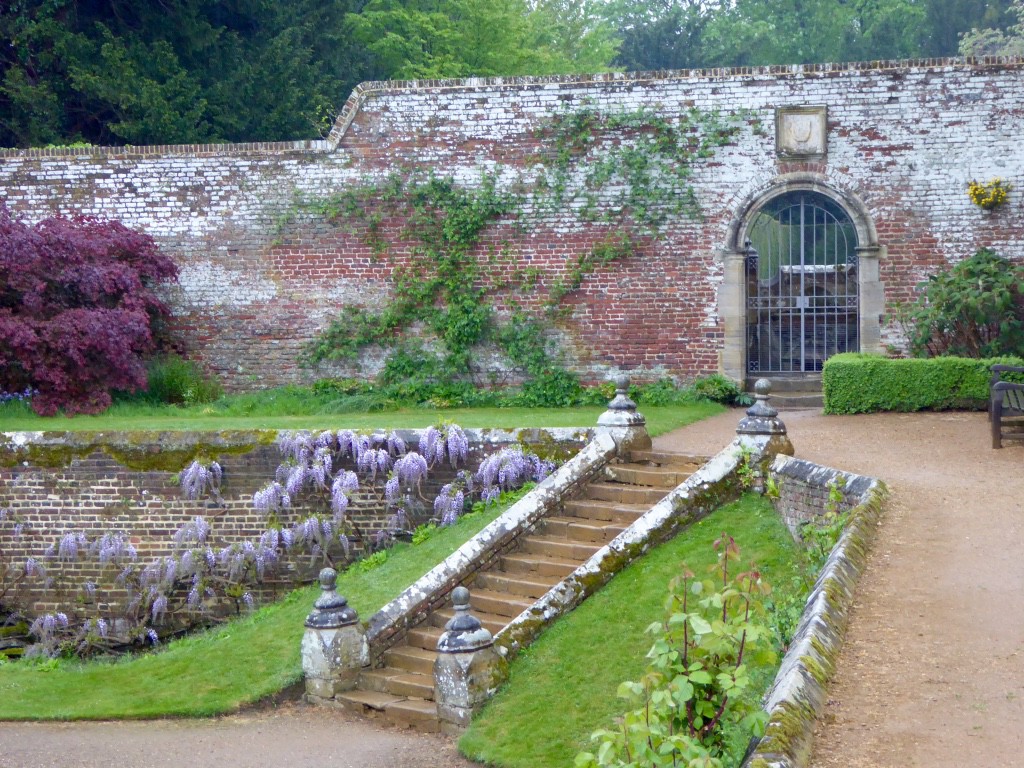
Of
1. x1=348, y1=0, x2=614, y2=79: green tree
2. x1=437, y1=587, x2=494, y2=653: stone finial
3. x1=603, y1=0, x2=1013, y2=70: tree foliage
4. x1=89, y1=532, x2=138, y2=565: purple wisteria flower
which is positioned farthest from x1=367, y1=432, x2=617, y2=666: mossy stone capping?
x1=603, y1=0, x2=1013, y2=70: tree foliage

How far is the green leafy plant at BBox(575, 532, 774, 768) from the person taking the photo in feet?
15.9

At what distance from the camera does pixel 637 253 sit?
16219 millimetres

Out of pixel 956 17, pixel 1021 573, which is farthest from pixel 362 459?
pixel 956 17

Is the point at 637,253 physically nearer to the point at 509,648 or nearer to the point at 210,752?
the point at 509,648

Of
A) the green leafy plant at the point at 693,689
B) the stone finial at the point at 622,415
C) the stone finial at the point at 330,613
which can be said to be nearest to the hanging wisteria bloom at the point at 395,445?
the stone finial at the point at 622,415

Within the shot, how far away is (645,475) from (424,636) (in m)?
2.62

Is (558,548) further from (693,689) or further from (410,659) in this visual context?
(693,689)

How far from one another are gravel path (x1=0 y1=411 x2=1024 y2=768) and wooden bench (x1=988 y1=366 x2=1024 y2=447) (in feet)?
0.64

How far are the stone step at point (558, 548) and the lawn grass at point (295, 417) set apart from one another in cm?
184

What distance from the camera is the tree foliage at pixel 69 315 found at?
14.7 m

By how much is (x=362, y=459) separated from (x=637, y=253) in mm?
5393

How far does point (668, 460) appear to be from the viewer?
38.2 ft

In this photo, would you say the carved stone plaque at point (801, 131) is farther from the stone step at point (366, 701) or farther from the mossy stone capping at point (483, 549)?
the stone step at point (366, 701)

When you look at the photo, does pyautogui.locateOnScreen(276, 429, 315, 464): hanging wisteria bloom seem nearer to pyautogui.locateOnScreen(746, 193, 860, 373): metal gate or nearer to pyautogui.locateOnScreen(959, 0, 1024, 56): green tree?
pyautogui.locateOnScreen(746, 193, 860, 373): metal gate
